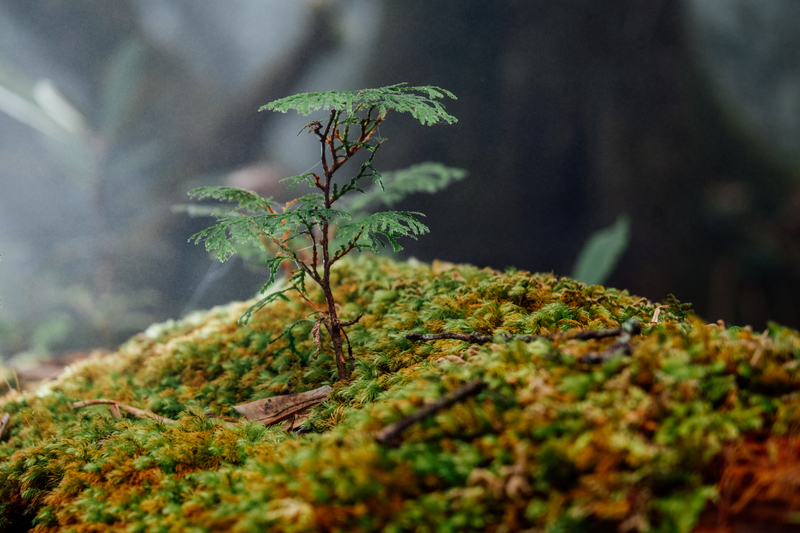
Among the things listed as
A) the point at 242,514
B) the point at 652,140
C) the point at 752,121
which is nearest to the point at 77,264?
the point at 242,514

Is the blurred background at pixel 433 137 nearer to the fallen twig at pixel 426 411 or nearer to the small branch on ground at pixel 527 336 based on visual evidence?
the small branch on ground at pixel 527 336

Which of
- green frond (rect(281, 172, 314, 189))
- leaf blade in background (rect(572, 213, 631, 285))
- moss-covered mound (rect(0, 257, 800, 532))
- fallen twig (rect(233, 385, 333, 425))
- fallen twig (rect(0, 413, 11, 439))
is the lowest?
moss-covered mound (rect(0, 257, 800, 532))

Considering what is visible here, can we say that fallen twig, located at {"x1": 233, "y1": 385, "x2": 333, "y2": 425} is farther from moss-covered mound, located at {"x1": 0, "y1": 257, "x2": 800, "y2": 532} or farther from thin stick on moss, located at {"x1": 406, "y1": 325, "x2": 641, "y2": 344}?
thin stick on moss, located at {"x1": 406, "y1": 325, "x2": 641, "y2": 344}

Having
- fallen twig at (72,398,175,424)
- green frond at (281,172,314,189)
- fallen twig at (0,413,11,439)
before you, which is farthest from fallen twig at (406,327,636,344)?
fallen twig at (0,413,11,439)

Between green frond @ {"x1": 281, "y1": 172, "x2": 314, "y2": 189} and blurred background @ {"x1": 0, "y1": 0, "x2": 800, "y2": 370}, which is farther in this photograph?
blurred background @ {"x1": 0, "y1": 0, "x2": 800, "y2": 370}

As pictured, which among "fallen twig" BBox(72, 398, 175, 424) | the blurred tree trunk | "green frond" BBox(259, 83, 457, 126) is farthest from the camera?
the blurred tree trunk

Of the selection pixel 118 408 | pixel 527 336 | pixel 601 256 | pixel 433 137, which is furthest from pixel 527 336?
pixel 433 137
